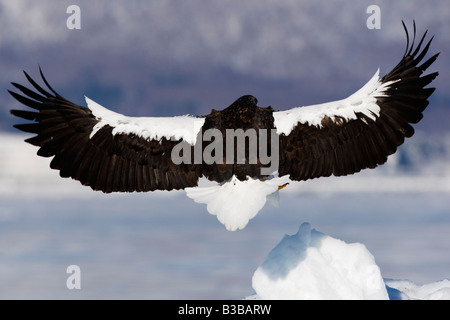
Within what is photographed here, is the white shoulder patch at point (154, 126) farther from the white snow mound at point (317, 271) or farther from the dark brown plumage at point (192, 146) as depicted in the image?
the white snow mound at point (317, 271)

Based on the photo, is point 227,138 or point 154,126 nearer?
point 227,138

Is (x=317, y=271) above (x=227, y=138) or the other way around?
the other way around

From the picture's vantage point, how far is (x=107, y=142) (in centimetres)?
705

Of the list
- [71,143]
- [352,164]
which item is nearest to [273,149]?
[352,164]

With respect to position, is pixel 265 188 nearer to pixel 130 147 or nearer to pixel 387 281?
pixel 130 147

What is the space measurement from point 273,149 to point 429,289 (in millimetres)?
2692

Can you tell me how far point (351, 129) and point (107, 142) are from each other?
2.64m

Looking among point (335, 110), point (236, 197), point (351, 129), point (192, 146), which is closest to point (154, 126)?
point (192, 146)

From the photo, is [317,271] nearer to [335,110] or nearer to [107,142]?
[335,110]

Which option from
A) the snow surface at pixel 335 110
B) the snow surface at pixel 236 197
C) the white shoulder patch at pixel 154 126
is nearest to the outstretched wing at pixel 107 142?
the white shoulder patch at pixel 154 126

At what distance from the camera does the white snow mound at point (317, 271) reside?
21.4 feet

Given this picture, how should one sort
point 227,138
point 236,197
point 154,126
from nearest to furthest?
point 236,197 → point 227,138 → point 154,126

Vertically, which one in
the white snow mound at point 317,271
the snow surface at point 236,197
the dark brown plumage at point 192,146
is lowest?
the white snow mound at point 317,271

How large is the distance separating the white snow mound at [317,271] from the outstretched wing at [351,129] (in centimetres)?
76
